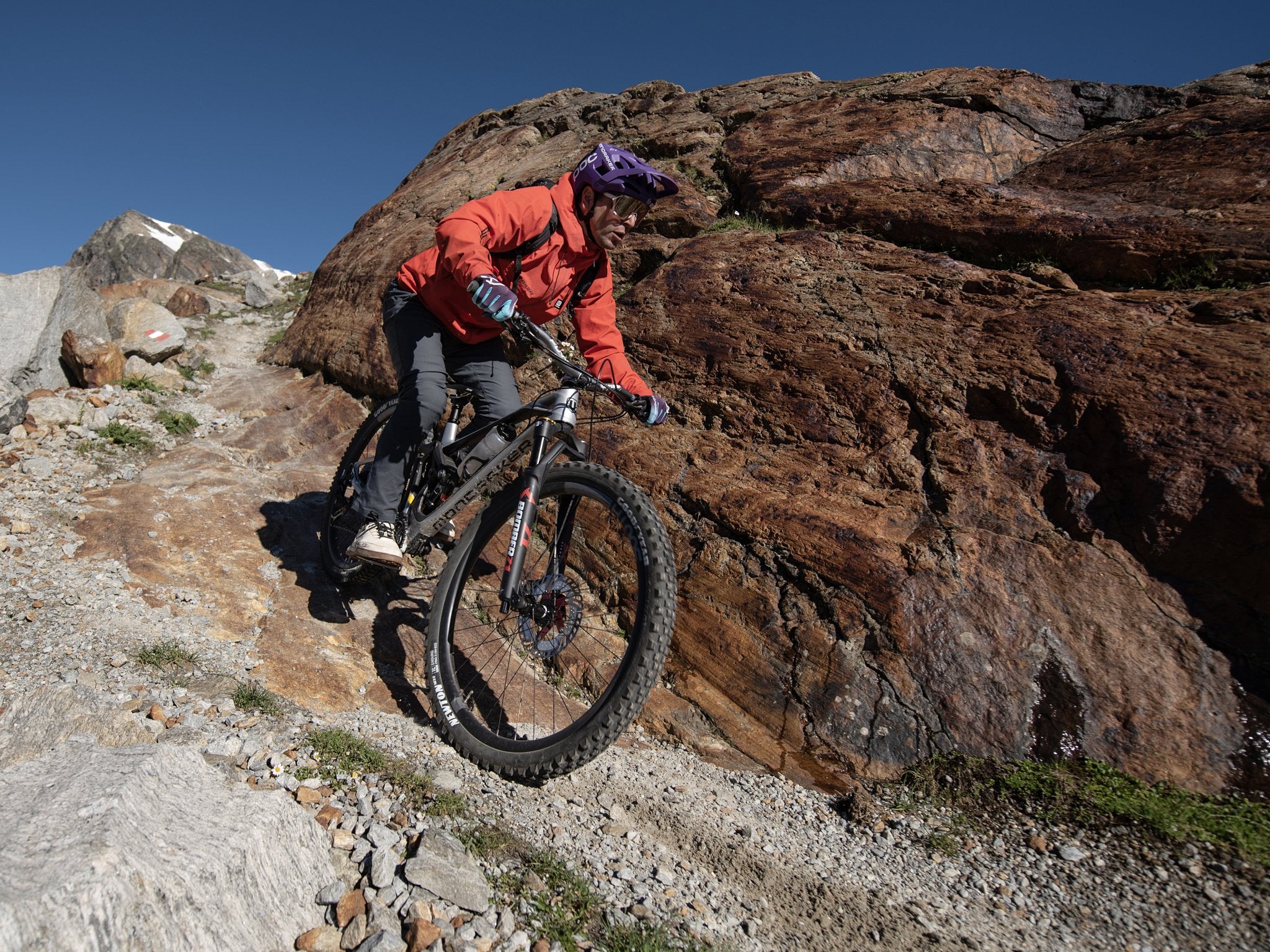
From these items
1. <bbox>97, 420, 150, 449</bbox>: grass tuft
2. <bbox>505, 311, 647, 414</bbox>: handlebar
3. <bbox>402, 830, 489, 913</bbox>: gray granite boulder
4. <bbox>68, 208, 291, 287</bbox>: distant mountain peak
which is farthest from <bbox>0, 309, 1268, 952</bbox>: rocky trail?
<bbox>68, 208, 291, 287</bbox>: distant mountain peak

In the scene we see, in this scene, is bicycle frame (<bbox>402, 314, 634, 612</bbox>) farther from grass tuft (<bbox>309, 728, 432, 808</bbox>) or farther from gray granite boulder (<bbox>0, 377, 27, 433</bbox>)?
gray granite boulder (<bbox>0, 377, 27, 433</bbox>)


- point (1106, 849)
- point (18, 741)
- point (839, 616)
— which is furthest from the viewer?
point (839, 616)

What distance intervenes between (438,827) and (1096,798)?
8.62 feet

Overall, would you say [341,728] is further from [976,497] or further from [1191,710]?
[1191,710]

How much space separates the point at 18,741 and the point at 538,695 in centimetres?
220

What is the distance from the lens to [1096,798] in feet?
9.27

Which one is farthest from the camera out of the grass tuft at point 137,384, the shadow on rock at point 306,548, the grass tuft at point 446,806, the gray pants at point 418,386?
the grass tuft at point 137,384

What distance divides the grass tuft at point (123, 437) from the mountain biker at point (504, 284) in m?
3.86

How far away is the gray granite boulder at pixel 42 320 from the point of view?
8094 millimetres

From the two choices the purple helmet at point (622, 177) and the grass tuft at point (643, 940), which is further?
the purple helmet at point (622, 177)

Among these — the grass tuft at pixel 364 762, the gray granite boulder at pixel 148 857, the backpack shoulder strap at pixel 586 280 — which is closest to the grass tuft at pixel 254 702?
the grass tuft at pixel 364 762

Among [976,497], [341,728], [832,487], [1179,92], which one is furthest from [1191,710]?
[1179,92]

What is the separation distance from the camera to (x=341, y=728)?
120 inches

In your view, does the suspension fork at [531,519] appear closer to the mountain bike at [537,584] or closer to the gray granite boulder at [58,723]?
the mountain bike at [537,584]
